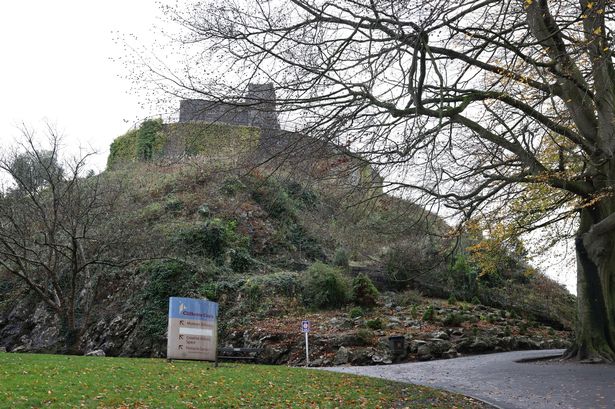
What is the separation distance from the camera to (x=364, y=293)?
73.0 feet

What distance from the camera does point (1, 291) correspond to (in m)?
26.0

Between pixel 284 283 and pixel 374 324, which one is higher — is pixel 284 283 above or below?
above

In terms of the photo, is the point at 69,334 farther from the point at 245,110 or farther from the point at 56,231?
the point at 245,110

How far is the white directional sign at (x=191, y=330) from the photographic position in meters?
14.6

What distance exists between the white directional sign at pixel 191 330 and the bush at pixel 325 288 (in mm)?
7181

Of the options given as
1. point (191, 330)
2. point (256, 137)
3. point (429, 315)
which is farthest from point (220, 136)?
point (429, 315)

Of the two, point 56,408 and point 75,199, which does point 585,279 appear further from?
point 75,199

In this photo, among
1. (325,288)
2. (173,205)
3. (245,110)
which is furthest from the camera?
(173,205)

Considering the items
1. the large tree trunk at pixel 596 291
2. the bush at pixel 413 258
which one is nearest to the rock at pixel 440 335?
the bush at pixel 413 258

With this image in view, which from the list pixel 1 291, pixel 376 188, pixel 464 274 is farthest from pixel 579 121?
pixel 1 291

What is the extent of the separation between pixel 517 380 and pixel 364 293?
35.1 ft

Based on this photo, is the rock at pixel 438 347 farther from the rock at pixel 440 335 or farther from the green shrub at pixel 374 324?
the green shrub at pixel 374 324

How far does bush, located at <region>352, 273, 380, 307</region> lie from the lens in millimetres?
22188

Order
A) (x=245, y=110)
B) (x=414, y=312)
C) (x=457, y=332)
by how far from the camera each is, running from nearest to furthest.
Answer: (x=245, y=110), (x=457, y=332), (x=414, y=312)
